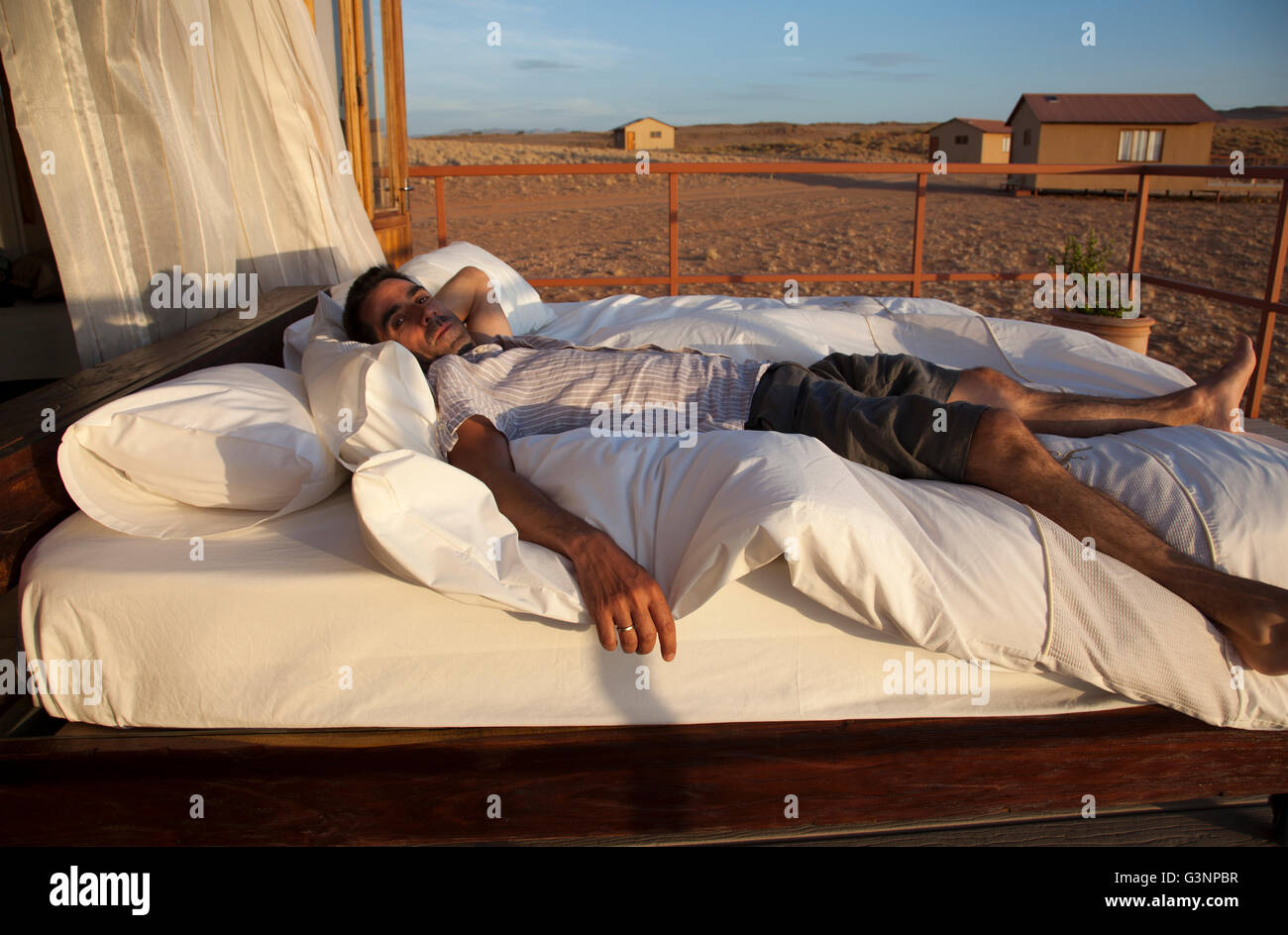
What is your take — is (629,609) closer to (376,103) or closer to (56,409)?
(56,409)

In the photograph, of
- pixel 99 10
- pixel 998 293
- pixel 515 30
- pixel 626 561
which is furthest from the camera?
pixel 998 293

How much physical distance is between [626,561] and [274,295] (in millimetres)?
1831

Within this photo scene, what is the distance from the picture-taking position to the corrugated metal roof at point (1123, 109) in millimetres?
17453

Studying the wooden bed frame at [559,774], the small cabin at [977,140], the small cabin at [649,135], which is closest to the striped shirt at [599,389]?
the wooden bed frame at [559,774]

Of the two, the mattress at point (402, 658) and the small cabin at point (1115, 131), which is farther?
the small cabin at point (1115, 131)

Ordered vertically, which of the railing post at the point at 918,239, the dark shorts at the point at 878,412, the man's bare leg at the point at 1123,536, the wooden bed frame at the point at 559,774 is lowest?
the wooden bed frame at the point at 559,774

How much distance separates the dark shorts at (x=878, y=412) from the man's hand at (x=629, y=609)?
1.85 feet

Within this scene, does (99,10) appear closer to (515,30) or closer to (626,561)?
(626,561)

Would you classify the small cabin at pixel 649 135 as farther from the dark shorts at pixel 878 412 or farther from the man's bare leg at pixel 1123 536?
the man's bare leg at pixel 1123 536

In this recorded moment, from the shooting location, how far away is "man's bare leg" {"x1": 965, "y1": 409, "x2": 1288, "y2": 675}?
1104mm

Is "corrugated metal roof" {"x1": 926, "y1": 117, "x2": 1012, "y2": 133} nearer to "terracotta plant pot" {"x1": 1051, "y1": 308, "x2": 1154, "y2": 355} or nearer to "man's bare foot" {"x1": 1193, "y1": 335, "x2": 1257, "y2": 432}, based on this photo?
"terracotta plant pot" {"x1": 1051, "y1": 308, "x2": 1154, "y2": 355}

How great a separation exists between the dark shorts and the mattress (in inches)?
15.2

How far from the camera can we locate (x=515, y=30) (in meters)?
3.39
